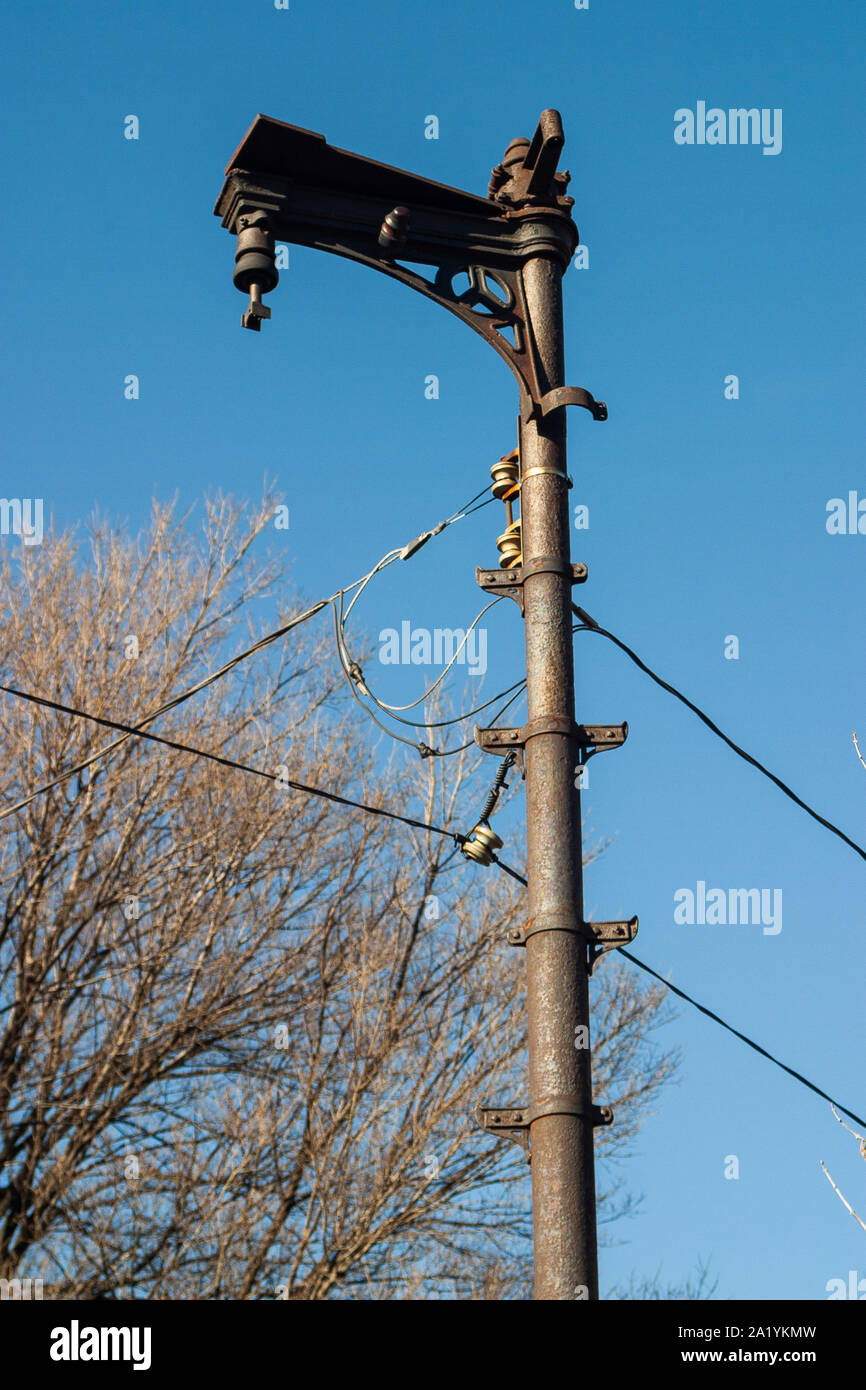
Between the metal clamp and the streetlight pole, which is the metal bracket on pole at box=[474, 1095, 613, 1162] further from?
the metal clamp

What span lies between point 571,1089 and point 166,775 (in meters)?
12.6

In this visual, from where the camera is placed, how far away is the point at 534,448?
5910mm

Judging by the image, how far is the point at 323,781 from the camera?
18.3m

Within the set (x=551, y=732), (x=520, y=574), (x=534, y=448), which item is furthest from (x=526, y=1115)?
(x=534, y=448)

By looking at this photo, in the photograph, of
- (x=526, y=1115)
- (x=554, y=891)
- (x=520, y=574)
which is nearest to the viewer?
(x=526, y=1115)

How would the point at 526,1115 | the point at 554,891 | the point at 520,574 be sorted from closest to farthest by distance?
1. the point at 526,1115
2. the point at 554,891
3. the point at 520,574

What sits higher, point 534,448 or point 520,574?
point 534,448

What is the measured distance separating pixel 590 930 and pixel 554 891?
18 centimetres

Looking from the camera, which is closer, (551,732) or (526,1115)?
(526,1115)

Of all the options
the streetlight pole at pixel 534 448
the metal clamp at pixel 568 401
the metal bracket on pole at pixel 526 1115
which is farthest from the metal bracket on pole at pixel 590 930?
the metal clamp at pixel 568 401

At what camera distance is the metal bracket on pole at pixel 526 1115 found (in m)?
4.86

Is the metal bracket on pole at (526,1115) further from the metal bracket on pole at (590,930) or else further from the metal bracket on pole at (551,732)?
the metal bracket on pole at (551,732)

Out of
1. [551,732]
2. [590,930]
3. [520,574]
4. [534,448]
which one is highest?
[534,448]

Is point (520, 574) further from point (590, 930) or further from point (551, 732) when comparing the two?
point (590, 930)
